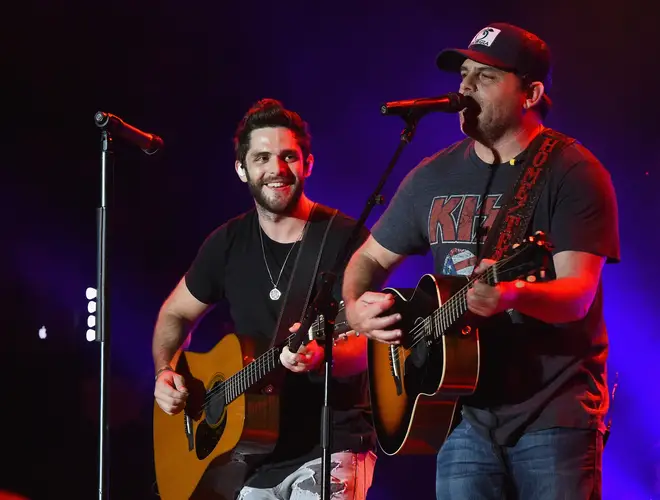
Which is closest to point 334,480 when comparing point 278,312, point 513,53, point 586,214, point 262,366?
point 262,366

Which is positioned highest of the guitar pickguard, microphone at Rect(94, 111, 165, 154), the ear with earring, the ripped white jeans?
the ear with earring

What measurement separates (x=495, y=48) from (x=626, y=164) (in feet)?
6.89

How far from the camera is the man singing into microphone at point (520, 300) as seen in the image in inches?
110

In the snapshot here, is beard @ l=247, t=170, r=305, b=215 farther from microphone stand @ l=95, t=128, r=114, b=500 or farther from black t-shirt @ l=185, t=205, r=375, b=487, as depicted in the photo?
microphone stand @ l=95, t=128, r=114, b=500

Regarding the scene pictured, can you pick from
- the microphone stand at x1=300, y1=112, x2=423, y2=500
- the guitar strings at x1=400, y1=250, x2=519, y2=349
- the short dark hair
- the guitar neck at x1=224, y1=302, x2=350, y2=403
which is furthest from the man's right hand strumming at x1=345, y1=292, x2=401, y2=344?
the short dark hair

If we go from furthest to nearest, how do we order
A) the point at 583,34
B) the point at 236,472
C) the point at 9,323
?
the point at 9,323 → the point at 583,34 → the point at 236,472

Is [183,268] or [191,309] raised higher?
[183,268]

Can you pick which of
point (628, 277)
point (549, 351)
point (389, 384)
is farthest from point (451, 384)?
point (628, 277)

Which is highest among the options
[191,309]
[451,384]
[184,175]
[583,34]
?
[583,34]

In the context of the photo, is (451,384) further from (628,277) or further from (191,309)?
(628,277)

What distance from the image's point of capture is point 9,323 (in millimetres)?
6129

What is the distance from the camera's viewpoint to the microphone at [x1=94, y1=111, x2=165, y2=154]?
3428mm

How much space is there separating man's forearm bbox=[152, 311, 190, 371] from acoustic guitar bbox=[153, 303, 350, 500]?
0.05 meters

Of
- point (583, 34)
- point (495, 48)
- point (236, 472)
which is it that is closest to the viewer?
point (495, 48)
